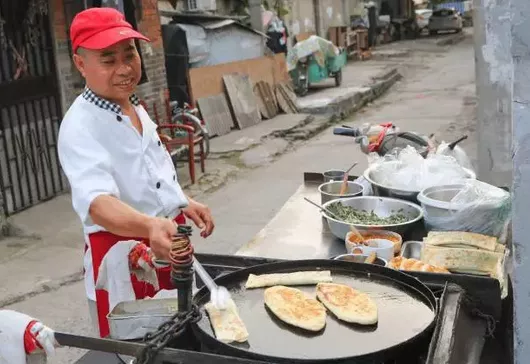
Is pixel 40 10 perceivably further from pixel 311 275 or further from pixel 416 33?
pixel 416 33

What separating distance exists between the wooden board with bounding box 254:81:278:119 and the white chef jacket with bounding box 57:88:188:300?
33.8ft

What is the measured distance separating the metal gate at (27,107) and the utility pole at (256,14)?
7.41m

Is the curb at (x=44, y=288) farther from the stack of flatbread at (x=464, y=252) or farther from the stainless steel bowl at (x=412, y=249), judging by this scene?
the stack of flatbread at (x=464, y=252)

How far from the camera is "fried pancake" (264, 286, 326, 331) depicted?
2174 millimetres

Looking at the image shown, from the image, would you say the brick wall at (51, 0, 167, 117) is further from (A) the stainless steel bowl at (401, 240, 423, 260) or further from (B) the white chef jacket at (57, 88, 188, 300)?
(A) the stainless steel bowl at (401, 240, 423, 260)

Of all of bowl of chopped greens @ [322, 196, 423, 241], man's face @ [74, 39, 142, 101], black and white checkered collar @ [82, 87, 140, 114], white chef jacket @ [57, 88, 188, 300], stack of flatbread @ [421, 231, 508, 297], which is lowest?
stack of flatbread @ [421, 231, 508, 297]

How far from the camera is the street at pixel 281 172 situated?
5492 mm

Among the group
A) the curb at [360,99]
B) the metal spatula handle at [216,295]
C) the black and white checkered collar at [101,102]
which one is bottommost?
the curb at [360,99]

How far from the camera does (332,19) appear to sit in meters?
22.5

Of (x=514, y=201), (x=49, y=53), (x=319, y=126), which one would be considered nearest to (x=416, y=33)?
(x=319, y=126)

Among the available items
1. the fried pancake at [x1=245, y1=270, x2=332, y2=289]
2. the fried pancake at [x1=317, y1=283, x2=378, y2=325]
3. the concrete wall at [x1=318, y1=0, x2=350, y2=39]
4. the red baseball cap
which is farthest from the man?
the concrete wall at [x1=318, y1=0, x2=350, y2=39]

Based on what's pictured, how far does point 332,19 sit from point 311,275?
68.6ft

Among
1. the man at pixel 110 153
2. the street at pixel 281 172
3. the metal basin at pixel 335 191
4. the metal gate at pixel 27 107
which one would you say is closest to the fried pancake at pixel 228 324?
the man at pixel 110 153

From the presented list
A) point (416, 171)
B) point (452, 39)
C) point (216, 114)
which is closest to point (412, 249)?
point (416, 171)
